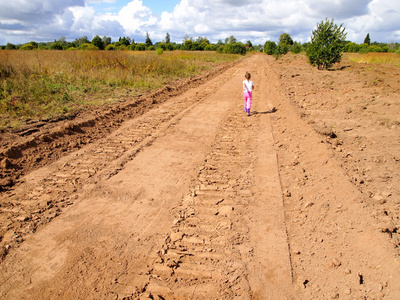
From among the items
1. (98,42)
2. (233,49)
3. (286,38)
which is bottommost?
(98,42)

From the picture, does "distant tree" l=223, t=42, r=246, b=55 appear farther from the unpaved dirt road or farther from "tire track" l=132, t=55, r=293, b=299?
"tire track" l=132, t=55, r=293, b=299

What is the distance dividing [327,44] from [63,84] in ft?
65.6

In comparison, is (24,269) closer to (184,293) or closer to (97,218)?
(97,218)

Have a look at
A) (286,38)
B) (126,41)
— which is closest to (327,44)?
(126,41)

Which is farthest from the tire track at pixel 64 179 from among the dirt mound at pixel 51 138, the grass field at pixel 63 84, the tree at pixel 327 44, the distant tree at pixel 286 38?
the distant tree at pixel 286 38

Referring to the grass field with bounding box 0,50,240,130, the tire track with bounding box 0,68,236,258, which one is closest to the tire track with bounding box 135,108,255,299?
the tire track with bounding box 0,68,236,258

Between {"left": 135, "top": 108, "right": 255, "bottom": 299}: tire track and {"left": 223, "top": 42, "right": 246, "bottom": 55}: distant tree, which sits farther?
{"left": 223, "top": 42, "right": 246, "bottom": 55}: distant tree

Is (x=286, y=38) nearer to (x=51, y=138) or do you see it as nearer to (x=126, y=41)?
(x=126, y=41)

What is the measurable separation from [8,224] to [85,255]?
1.37 metres

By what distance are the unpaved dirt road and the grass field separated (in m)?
3.24

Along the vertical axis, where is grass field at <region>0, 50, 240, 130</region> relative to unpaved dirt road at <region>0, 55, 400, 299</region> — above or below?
above

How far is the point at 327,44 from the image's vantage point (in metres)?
22.0

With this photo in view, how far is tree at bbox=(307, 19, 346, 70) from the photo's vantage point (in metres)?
21.3

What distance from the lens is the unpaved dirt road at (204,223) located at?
2.91m
